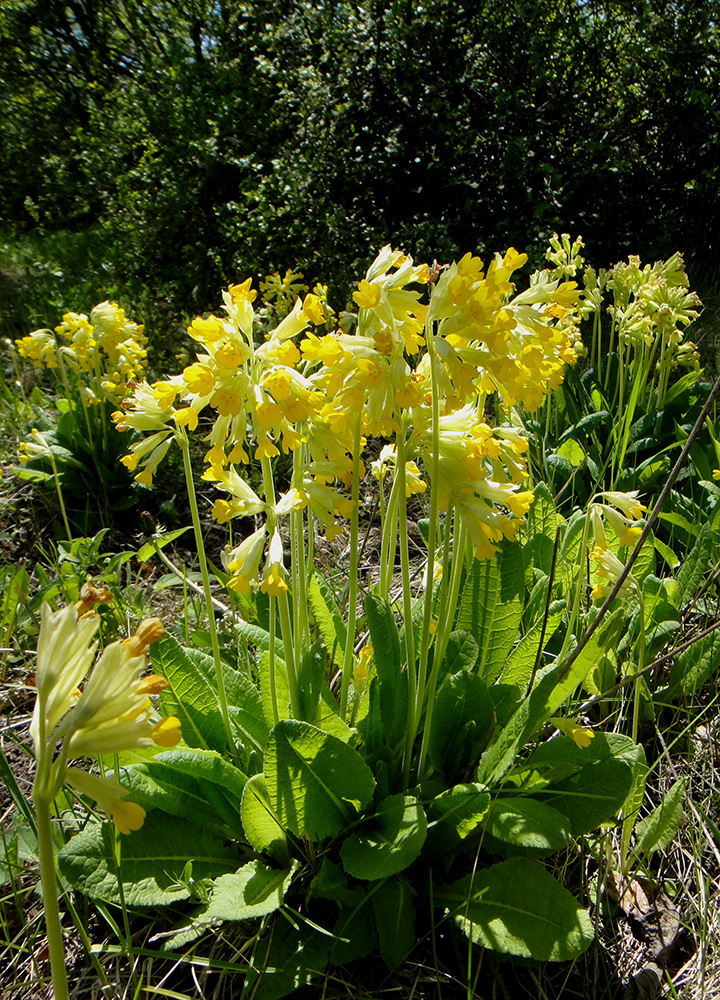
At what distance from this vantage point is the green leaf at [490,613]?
1.99m

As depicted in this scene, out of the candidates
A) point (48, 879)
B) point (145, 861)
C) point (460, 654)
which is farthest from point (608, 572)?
point (48, 879)

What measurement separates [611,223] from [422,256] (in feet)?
6.62

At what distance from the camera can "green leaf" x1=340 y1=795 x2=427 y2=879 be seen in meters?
1.42

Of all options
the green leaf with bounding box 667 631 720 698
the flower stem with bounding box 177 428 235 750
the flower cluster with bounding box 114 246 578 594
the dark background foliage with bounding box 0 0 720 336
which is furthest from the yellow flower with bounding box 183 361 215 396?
the dark background foliage with bounding box 0 0 720 336

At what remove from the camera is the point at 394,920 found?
59.8 inches

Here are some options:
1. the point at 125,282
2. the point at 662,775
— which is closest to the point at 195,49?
the point at 125,282

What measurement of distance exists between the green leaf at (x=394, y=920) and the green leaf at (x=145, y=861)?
0.37m

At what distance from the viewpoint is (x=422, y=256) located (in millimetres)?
6238

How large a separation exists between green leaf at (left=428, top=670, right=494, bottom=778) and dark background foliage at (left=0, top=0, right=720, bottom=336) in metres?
4.73

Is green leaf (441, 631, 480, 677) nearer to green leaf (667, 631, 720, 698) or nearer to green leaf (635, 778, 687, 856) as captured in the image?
green leaf (635, 778, 687, 856)

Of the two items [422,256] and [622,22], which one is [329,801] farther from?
[622,22]

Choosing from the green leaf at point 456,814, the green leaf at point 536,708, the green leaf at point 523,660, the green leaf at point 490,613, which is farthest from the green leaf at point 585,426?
the green leaf at point 456,814

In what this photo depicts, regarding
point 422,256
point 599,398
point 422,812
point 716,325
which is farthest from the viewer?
point 422,256

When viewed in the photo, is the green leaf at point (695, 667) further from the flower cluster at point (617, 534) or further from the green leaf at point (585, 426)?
the green leaf at point (585, 426)
